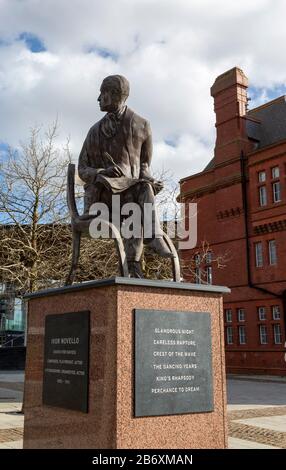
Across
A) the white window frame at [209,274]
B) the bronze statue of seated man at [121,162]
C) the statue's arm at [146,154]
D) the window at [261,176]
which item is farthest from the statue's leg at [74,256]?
the white window frame at [209,274]

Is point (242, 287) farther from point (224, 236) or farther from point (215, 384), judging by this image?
point (215, 384)

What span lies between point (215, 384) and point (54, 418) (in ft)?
6.15

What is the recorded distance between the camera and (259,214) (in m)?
28.5

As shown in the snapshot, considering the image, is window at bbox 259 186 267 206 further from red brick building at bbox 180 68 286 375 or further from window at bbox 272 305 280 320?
window at bbox 272 305 280 320

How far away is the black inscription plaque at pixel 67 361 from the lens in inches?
201

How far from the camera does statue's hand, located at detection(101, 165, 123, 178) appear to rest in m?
6.08

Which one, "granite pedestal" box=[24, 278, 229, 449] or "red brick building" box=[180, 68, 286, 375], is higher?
"red brick building" box=[180, 68, 286, 375]

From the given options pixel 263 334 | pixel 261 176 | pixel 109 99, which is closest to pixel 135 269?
pixel 109 99

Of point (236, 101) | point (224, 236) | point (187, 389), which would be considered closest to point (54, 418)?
point (187, 389)

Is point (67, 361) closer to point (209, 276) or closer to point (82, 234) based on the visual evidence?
point (82, 234)

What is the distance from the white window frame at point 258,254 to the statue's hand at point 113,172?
23.4m

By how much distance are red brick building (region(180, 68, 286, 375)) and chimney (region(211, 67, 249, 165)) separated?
6cm
